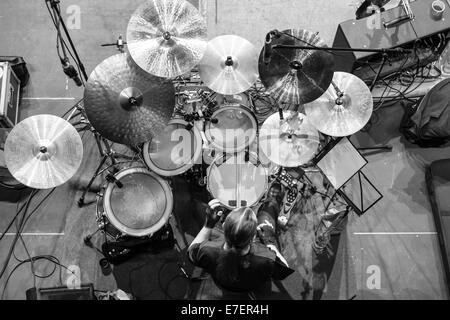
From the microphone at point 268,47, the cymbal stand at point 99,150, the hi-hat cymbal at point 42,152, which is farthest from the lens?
the cymbal stand at point 99,150

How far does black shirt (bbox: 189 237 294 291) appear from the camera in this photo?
3479 millimetres

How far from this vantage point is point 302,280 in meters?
4.43

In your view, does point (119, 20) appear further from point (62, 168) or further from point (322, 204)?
point (322, 204)

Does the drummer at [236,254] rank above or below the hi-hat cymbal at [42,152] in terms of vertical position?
below

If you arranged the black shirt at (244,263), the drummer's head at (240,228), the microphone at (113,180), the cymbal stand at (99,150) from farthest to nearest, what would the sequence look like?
1. the cymbal stand at (99,150)
2. the microphone at (113,180)
3. the black shirt at (244,263)
4. the drummer's head at (240,228)

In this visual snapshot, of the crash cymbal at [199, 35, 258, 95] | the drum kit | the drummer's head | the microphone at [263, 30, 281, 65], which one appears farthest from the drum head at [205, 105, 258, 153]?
the drummer's head

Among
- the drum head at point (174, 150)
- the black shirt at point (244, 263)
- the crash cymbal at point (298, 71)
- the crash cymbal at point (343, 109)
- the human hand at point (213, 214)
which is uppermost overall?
the crash cymbal at point (298, 71)

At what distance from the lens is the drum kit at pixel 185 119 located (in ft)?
11.9

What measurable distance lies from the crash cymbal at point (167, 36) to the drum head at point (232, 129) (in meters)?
0.63

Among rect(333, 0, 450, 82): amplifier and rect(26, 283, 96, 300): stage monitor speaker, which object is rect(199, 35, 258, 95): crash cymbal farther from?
rect(26, 283, 96, 300): stage monitor speaker

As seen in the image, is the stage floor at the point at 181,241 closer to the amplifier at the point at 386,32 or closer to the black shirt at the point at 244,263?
the amplifier at the point at 386,32

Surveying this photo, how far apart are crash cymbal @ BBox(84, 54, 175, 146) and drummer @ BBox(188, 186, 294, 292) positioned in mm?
898

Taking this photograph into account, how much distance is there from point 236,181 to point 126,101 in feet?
3.80

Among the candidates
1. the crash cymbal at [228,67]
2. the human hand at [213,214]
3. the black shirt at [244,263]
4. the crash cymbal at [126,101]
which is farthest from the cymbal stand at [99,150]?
the black shirt at [244,263]
